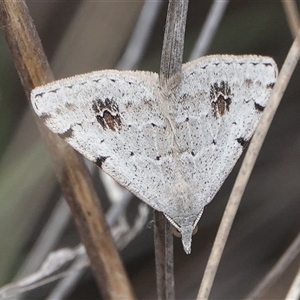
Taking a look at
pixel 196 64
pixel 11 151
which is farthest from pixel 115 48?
pixel 196 64

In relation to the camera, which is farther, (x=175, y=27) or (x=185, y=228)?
(x=185, y=228)

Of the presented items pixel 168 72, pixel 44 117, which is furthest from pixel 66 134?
pixel 168 72

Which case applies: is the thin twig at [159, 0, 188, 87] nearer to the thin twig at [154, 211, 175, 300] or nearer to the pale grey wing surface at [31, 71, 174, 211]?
the pale grey wing surface at [31, 71, 174, 211]

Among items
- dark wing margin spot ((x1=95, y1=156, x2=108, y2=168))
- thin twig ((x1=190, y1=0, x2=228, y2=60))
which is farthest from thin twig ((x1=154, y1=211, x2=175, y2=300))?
thin twig ((x1=190, y1=0, x2=228, y2=60))

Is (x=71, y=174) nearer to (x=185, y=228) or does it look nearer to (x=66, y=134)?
(x=66, y=134)

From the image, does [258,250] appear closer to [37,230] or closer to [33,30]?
[37,230]

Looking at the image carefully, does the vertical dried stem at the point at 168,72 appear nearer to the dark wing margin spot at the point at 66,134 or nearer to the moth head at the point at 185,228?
the moth head at the point at 185,228
